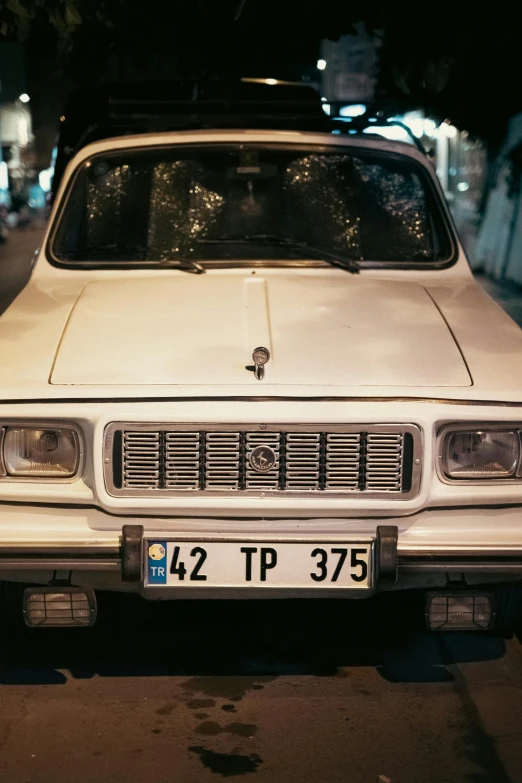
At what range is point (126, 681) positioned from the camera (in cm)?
431

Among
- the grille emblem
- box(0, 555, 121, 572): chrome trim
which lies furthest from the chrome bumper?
the grille emblem

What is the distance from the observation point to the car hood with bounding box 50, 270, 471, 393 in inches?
152

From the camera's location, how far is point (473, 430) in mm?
3832

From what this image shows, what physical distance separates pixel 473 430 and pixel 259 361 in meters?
0.73

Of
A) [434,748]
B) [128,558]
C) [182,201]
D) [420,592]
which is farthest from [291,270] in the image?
[434,748]

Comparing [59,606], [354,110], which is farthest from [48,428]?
[354,110]

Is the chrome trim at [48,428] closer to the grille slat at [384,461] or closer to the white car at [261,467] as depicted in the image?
the white car at [261,467]

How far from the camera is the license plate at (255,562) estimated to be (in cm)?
375

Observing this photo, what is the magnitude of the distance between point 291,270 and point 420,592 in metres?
1.48

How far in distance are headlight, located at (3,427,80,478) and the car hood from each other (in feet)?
0.62

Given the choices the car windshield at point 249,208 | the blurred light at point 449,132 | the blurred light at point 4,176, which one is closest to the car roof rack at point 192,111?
the car windshield at point 249,208

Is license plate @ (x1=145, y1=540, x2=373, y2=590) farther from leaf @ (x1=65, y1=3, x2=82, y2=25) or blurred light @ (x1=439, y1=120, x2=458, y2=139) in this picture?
blurred light @ (x1=439, y1=120, x2=458, y2=139)

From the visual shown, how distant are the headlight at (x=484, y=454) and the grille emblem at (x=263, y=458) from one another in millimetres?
581

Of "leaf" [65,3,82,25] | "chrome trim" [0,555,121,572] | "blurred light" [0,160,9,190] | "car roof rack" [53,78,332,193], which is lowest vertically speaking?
"blurred light" [0,160,9,190]
